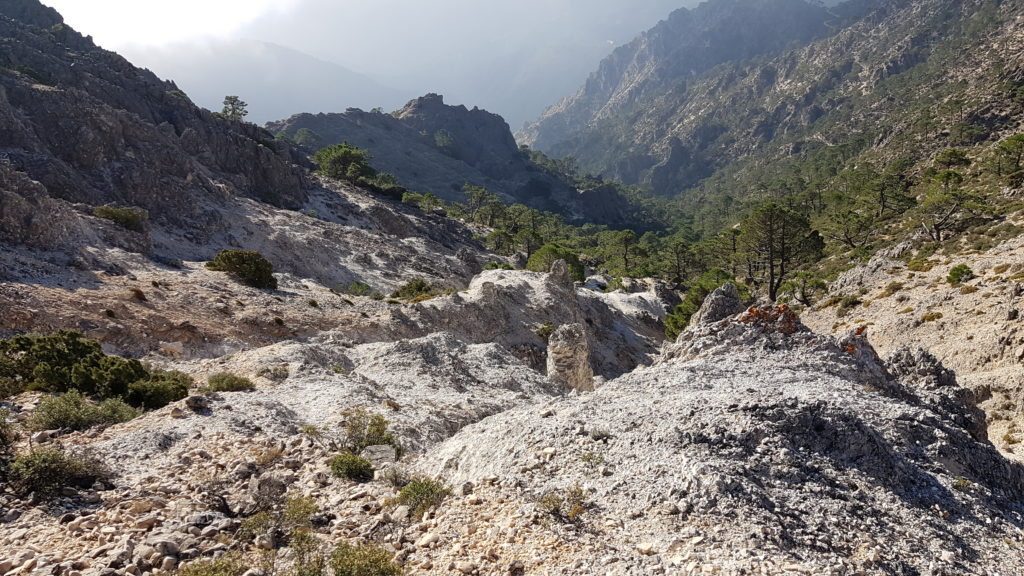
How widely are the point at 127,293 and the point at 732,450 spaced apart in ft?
111

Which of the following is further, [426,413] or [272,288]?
[272,288]

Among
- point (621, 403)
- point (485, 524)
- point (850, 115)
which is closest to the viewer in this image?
point (485, 524)

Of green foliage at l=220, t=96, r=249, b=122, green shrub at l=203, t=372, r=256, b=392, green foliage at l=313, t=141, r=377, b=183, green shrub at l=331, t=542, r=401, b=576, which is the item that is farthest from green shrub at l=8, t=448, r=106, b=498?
green foliage at l=220, t=96, r=249, b=122

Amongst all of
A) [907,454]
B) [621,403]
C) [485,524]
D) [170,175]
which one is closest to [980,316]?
[907,454]

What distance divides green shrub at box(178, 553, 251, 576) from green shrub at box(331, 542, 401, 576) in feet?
4.93

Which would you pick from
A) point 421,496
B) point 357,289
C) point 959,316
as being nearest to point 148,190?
point 357,289

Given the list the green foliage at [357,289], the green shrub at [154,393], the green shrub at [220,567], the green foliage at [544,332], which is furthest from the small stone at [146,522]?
the green foliage at [357,289]

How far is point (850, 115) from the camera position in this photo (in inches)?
7849

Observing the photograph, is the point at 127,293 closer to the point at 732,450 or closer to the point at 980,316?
the point at 732,450

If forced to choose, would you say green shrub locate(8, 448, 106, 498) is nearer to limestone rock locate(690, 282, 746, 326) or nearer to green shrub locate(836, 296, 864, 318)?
limestone rock locate(690, 282, 746, 326)

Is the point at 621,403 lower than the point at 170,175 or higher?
lower

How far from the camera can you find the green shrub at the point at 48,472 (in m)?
9.63

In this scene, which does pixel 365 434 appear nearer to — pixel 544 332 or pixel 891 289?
pixel 544 332

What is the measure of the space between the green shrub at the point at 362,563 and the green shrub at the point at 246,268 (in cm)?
3570
